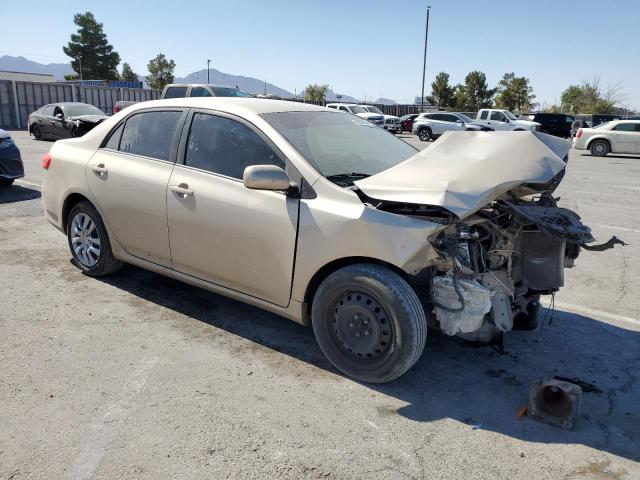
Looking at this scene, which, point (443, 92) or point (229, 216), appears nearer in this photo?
point (229, 216)

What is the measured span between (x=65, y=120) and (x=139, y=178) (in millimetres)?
15164

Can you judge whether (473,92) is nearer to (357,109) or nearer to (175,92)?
(357,109)

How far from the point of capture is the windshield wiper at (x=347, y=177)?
3459 mm

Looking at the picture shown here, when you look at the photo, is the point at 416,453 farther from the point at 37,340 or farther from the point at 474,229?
the point at 37,340

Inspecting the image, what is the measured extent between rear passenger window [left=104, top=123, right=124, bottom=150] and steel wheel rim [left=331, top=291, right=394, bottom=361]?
2612 millimetres

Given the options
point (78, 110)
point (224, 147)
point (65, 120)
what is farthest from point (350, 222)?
point (78, 110)

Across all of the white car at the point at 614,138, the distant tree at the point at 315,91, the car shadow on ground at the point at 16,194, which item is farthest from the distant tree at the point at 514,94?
Answer: the car shadow on ground at the point at 16,194

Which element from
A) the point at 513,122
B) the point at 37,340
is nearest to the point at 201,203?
the point at 37,340

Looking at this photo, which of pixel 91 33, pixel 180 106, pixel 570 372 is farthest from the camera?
pixel 91 33

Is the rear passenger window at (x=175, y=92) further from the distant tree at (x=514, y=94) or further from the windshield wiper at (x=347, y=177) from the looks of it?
the distant tree at (x=514, y=94)

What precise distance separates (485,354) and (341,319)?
118 centimetres

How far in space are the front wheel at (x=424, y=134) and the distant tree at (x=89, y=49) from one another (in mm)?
50649

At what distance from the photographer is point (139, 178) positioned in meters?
4.20

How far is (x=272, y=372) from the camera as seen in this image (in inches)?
135
